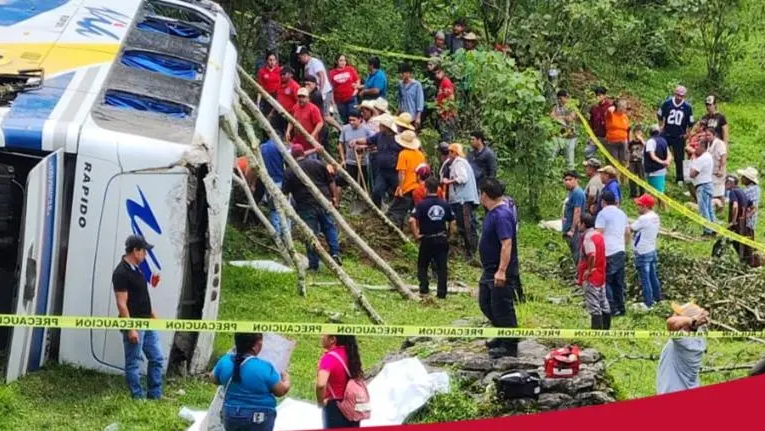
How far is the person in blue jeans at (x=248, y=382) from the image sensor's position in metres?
8.28

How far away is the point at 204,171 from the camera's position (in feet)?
33.2

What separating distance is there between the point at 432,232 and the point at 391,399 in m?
4.19

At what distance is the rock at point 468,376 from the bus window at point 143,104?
10.2 feet

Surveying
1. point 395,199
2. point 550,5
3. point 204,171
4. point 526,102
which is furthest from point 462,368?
point 550,5

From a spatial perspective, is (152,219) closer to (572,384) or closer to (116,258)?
(116,258)

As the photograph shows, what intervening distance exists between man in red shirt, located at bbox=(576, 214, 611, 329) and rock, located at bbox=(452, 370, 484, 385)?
2844 millimetres

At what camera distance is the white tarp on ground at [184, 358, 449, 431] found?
9.80 m

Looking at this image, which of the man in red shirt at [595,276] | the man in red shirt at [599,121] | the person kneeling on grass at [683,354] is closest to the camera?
the person kneeling on grass at [683,354]

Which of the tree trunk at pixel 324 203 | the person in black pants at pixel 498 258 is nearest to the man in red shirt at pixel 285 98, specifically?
the tree trunk at pixel 324 203

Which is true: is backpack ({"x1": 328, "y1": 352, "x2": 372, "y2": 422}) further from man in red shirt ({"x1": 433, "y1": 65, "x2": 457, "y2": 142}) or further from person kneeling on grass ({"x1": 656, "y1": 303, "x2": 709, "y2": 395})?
man in red shirt ({"x1": 433, "y1": 65, "x2": 457, "y2": 142})

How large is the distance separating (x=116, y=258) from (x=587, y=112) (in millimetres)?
13663

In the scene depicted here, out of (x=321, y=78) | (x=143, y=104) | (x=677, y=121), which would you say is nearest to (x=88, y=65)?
(x=143, y=104)

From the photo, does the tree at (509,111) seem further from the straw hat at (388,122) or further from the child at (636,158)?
the child at (636,158)

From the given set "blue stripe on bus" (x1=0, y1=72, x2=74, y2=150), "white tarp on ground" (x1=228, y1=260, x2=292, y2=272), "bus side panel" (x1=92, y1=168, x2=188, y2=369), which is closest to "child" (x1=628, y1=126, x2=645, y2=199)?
"white tarp on ground" (x1=228, y1=260, x2=292, y2=272)
